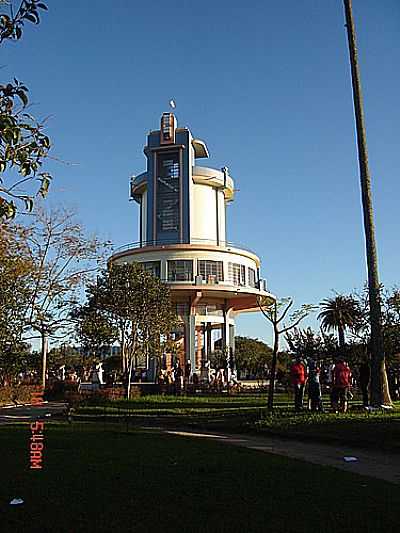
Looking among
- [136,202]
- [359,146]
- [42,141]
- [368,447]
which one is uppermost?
[136,202]

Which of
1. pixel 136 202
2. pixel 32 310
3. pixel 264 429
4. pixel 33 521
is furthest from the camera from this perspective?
pixel 136 202

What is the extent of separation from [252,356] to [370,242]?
181ft

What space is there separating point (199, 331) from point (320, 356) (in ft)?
48.6

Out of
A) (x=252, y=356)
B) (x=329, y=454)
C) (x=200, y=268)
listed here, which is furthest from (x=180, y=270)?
(x=329, y=454)

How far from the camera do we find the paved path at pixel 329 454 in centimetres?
996

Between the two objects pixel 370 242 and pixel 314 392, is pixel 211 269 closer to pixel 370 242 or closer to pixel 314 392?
pixel 370 242

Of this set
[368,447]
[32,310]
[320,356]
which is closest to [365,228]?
[368,447]

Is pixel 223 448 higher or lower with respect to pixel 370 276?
lower

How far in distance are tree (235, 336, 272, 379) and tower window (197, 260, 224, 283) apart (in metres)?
14.5

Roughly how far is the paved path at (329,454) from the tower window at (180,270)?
34300 mm

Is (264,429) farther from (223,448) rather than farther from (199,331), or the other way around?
(199,331)

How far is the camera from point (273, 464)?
9.68 meters

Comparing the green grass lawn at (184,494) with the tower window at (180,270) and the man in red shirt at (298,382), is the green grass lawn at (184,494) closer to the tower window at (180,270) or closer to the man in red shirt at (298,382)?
the man in red shirt at (298,382)

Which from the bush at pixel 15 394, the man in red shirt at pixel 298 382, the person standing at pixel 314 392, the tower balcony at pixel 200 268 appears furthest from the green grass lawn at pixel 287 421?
the tower balcony at pixel 200 268
